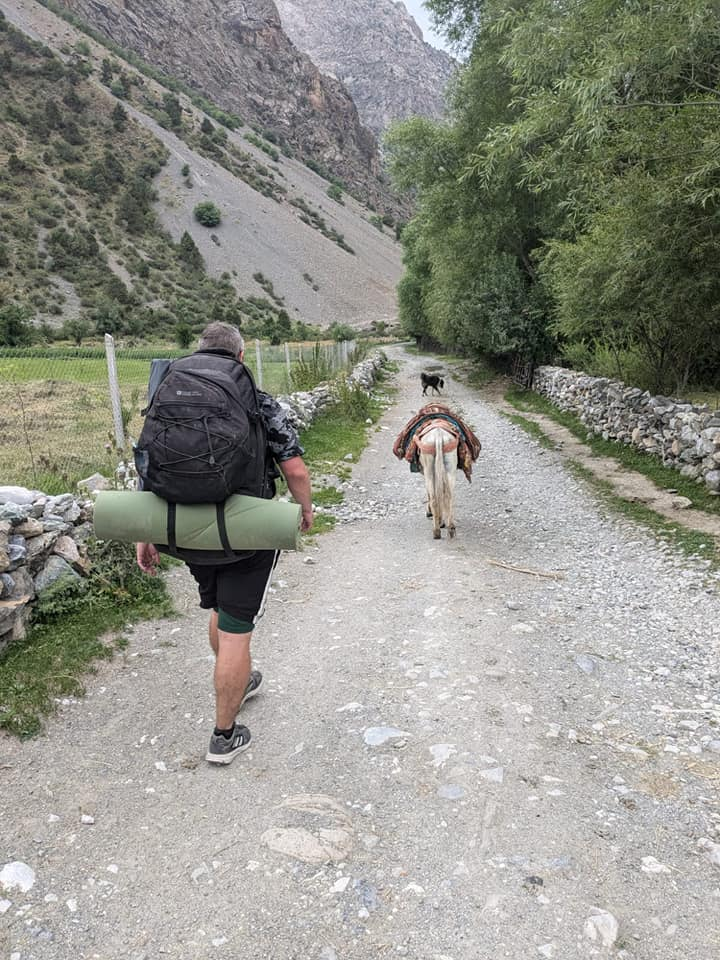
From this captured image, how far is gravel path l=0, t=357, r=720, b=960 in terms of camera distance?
7.02 ft

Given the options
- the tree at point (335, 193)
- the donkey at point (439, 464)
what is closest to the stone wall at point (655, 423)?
the donkey at point (439, 464)

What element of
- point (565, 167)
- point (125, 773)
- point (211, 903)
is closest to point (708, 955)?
point (211, 903)

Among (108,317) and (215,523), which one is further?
(108,317)

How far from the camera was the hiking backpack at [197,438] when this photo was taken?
8.38 ft

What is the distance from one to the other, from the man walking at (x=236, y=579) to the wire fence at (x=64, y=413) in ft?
12.8

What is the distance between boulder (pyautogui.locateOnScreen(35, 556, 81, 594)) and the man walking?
75.0 inches

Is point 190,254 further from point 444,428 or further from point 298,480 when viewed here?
point 298,480

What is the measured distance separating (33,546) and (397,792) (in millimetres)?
3181

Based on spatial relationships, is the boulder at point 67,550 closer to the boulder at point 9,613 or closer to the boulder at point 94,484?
the boulder at point 9,613

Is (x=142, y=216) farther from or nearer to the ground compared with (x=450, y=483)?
farther from the ground

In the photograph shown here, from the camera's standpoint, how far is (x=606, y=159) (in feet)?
23.0

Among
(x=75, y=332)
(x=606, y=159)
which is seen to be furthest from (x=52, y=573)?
(x=75, y=332)

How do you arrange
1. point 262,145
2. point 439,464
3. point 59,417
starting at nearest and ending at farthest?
point 439,464
point 59,417
point 262,145

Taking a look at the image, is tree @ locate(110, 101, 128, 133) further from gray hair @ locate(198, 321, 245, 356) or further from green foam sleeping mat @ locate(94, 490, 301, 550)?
green foam sleeping mat @ locate(94, 490, 301, 550)
